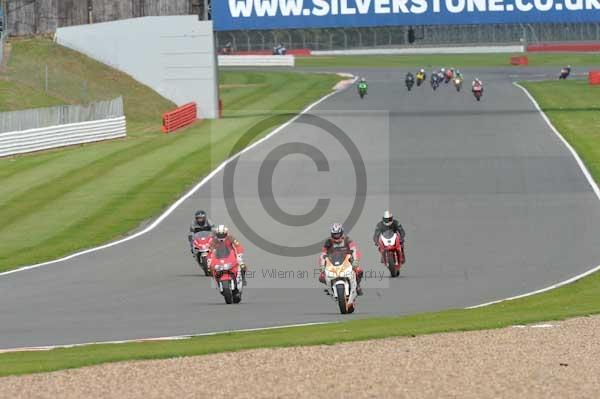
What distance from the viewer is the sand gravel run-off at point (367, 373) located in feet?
45.4

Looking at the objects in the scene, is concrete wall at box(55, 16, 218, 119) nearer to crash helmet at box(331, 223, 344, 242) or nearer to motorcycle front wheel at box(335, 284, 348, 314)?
crash helmet at box(331, 223, 344, 242)

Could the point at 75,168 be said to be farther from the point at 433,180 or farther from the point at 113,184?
the point at 433,180

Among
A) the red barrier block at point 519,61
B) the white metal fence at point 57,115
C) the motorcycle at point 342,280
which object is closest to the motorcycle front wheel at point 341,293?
the motorcycle at point 342,280

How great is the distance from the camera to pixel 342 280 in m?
20.9

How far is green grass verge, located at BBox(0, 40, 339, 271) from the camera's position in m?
33.4

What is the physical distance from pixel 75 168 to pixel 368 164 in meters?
9.92

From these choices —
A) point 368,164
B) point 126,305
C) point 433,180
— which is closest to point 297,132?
point 368,164

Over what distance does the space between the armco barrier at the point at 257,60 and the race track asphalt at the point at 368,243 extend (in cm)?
6078

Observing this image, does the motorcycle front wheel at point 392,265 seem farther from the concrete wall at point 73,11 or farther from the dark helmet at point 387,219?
the concrete wall at point 73,11

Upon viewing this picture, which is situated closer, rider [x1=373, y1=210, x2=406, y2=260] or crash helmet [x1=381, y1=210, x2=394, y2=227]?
rider [x1=373, y1=210, x2=406, y2=260]

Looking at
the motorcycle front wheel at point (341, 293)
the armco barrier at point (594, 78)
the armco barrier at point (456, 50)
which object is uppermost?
the armco barrier at point (456, 50)

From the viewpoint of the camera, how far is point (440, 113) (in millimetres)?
68250

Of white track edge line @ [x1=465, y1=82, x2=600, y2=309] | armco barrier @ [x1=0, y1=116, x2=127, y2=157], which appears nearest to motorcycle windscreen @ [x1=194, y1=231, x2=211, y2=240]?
white track edge line @ [x1=465, y1=82, x2=600, y2=309]

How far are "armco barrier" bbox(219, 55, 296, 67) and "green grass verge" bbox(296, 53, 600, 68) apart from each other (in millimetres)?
1586
